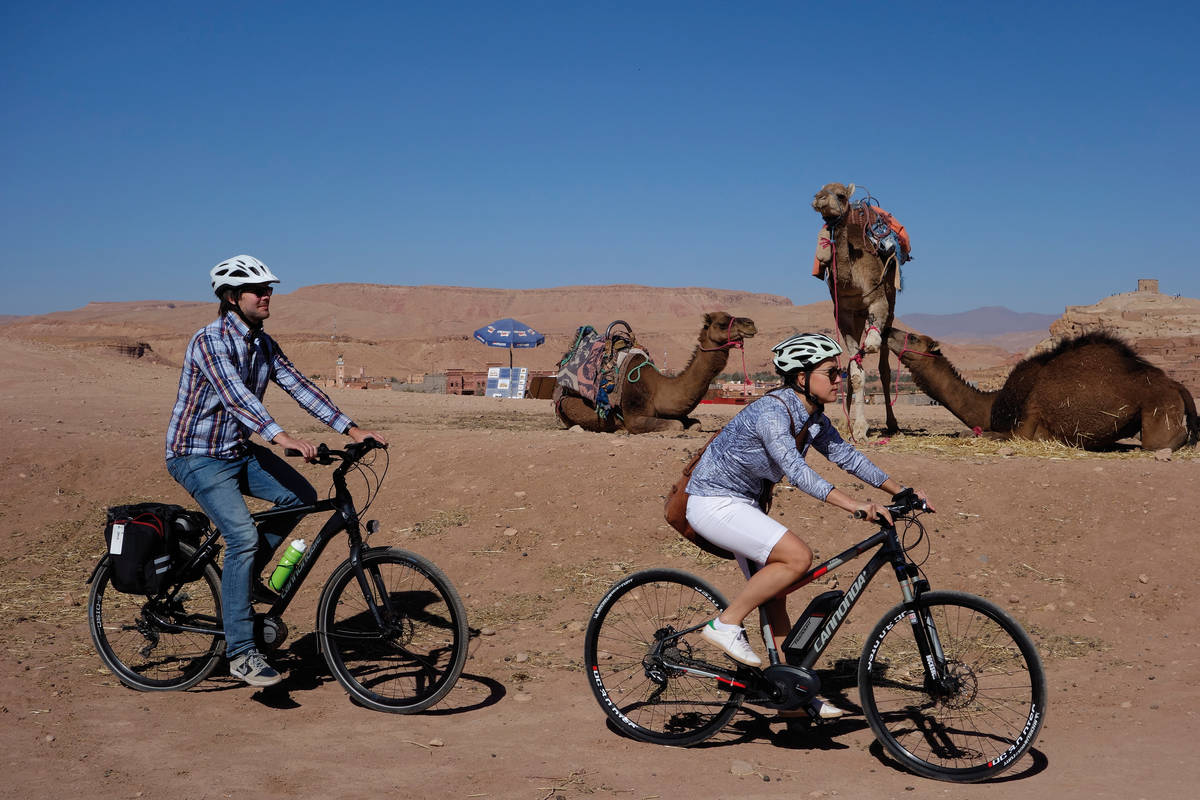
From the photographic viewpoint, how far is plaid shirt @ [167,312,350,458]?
15.8 feet

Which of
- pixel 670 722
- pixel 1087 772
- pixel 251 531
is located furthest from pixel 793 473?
pixel 251 531

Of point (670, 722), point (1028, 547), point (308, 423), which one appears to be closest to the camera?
point (670, 722)

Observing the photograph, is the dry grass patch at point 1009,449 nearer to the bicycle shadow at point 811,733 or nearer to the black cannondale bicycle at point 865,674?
the black cannondale bicycle at point 865,674

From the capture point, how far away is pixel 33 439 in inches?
424

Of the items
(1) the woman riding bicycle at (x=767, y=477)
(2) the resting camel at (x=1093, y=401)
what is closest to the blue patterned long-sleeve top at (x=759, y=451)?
(1) the woman riding bicycle at (x=767, y=477)

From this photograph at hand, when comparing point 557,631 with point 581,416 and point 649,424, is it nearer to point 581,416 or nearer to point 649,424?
point 649,424

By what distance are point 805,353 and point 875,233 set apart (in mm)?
7423

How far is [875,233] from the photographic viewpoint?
36.9 ft

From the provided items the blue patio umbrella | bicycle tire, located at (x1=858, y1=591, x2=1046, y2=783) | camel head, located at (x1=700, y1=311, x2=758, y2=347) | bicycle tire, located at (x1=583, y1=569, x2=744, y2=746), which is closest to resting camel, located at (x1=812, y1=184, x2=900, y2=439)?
camel head, located at (x1=700, y1=311, x2=758, y2=347)

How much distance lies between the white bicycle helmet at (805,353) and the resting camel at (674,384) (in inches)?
304

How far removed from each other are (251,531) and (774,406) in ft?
8.66

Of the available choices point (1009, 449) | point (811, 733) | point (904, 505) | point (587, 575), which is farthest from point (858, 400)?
point (904, 505)

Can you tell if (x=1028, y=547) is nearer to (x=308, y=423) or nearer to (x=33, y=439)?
(x=33, y=439)

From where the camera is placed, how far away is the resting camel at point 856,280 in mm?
11141
